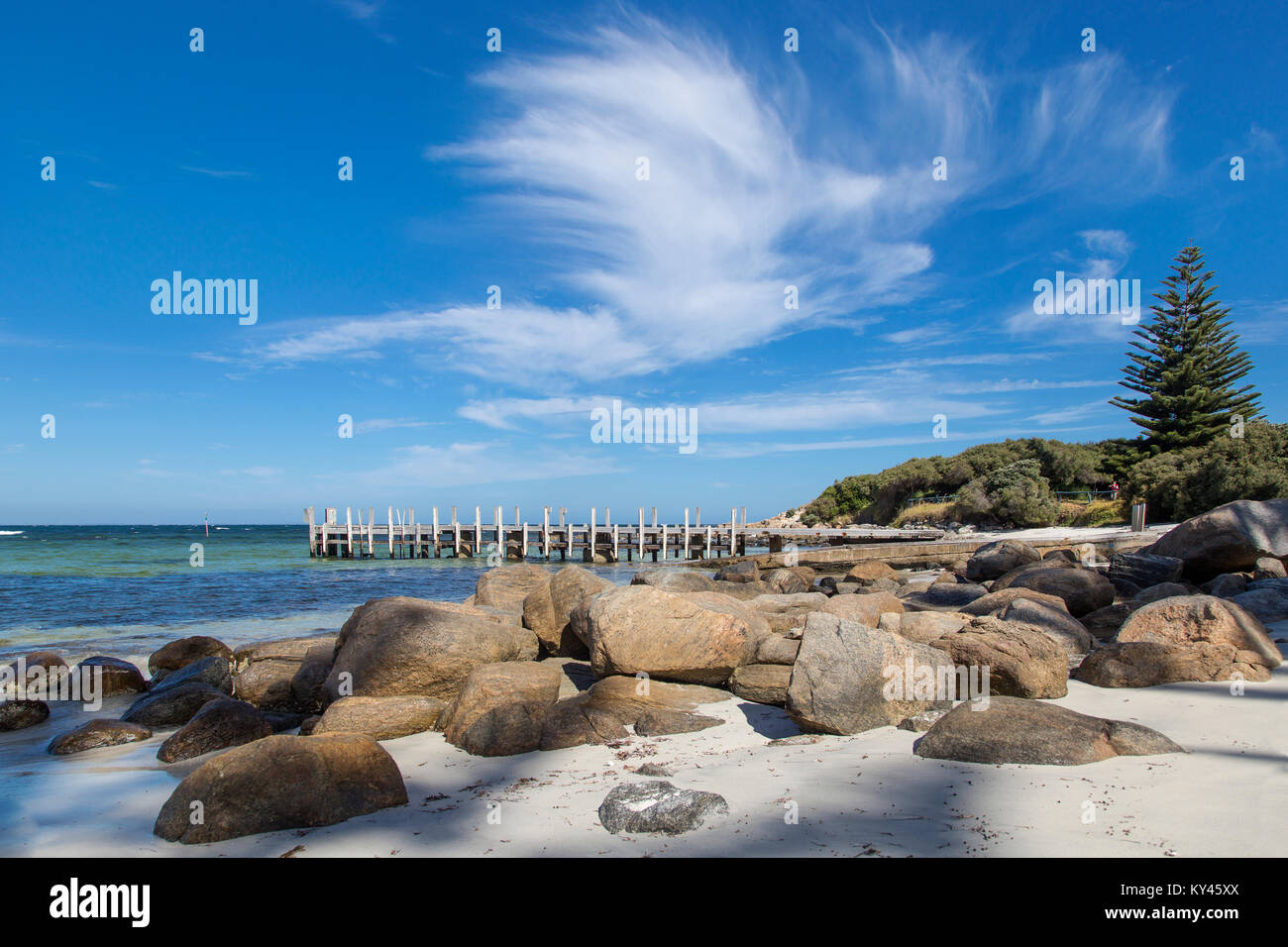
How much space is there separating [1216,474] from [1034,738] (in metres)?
31.5

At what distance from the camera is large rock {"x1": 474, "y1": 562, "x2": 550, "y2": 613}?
11.6 metres

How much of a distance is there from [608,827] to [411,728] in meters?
3.48

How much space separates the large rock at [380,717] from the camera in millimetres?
6527

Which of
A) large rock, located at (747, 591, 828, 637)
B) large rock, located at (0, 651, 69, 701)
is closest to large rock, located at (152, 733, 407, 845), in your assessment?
large rock, located at (747, 591, 828, 637)

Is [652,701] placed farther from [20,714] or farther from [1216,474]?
[1216,474]

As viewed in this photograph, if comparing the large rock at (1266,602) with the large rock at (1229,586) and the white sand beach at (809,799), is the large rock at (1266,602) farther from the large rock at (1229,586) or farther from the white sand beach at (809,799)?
the white sand beach at (809,799)

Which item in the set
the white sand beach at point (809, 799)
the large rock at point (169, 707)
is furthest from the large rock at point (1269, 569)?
the large rock at point (169, 707)

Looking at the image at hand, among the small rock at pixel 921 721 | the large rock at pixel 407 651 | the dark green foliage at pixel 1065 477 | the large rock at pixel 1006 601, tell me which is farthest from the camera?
the dark green foliage at pixel 1065 477

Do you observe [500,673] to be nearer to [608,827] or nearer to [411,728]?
[411,728]

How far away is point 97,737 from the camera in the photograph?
7066mm

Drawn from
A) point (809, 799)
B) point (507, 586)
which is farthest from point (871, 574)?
point (809, 799)

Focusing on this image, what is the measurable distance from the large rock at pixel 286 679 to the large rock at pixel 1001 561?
14.9 m
